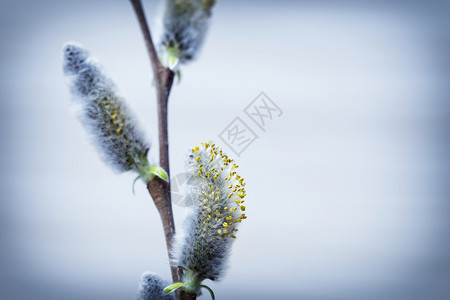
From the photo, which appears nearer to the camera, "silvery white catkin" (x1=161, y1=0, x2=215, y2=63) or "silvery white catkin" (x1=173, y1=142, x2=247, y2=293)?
"silvery white catkin" (x1=173, y1=142, x2=247, y2=293)

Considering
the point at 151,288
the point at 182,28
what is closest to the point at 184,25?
the point at 182,28

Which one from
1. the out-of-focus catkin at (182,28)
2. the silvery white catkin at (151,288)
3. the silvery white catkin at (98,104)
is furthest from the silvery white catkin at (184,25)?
the silvery white catkin at (151,288)

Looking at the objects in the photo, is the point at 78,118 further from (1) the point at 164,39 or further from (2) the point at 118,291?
(2) the point at 118,291

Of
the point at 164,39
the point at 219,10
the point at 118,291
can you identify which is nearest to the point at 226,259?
the point at 164,39

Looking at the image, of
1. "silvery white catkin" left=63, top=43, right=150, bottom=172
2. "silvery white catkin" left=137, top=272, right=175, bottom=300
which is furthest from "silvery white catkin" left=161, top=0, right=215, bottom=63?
"silvery white catkin" left=137, top=272, right=175, bottom=300

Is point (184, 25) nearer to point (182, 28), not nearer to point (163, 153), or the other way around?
point (182, 28)

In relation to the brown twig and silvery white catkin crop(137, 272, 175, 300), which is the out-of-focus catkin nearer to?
the brown twig

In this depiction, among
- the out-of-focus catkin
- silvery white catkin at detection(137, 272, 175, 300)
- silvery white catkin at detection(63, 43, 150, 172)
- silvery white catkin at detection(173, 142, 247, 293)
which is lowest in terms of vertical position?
silvery white catkin at detection(137, 272, 175, 300)
